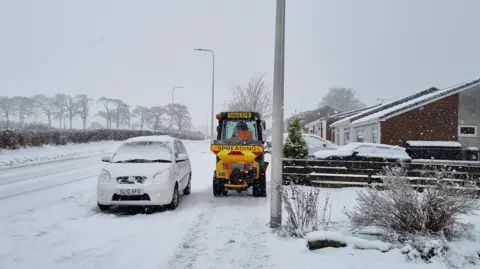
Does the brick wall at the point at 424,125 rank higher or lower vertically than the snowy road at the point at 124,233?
higher

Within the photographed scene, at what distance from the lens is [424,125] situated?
23.8 m

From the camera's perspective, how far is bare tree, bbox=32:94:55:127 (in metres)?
84.0

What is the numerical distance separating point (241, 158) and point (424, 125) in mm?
19041

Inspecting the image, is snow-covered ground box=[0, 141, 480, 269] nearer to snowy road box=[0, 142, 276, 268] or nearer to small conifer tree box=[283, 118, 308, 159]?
snowy road box=[0, 142, 276, 268]

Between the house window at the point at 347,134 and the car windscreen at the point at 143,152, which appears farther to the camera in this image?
the house window at the point at 347,134

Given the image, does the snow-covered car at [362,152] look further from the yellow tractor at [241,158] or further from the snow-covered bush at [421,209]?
the snow-covered bush at [421,209]

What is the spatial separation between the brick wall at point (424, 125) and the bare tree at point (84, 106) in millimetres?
75665

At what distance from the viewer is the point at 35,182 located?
40.0ft

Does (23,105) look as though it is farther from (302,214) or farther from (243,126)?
(302,214)

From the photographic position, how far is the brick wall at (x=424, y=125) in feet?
77.8

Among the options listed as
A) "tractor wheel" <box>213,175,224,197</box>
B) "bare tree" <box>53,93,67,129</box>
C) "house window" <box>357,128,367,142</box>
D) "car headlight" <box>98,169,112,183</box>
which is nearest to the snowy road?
"tractor wheel" <box>213,175,224,197</box>

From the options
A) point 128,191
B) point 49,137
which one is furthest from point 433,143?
point 49,137

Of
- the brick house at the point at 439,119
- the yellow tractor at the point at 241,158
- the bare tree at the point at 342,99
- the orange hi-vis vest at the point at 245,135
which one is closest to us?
the yellow tractor at the point at 241,158

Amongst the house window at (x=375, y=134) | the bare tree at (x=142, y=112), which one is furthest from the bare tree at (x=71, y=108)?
the house window at (x=375, y=134)
